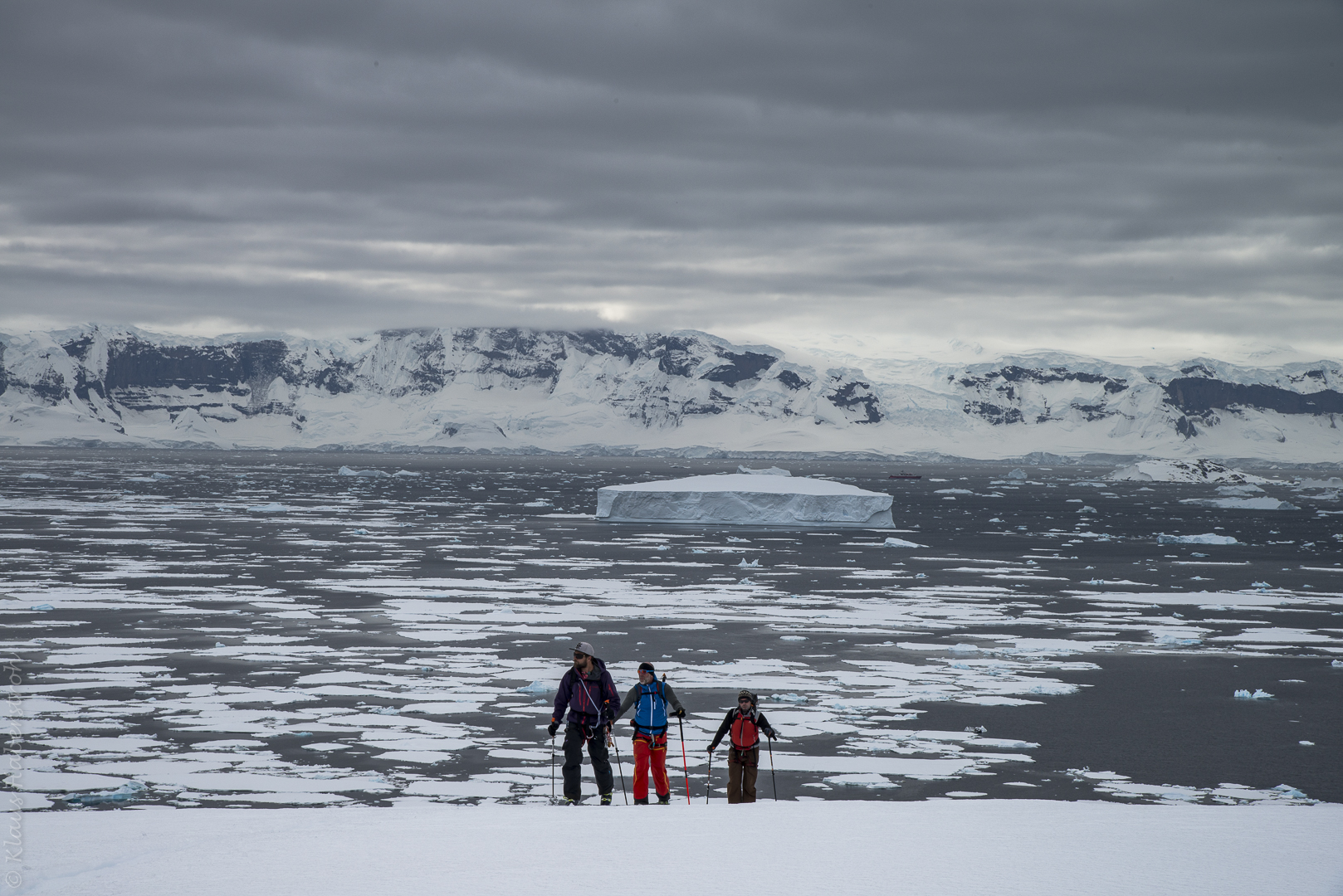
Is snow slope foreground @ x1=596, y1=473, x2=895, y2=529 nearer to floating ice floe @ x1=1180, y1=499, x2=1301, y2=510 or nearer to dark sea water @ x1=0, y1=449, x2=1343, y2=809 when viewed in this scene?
dark sea water @ x1=0, y1=449, x2=1343, y2=809

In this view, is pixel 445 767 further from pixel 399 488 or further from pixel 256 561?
pixel 399 488

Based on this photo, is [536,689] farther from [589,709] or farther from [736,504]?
[736,504]

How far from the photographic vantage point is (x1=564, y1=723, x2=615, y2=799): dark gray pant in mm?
10031

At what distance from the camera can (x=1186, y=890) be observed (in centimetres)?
684

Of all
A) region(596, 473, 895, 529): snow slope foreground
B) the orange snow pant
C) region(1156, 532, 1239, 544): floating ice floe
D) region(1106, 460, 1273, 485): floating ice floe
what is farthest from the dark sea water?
region(1106, 460, 1273, 485): floating ice floe

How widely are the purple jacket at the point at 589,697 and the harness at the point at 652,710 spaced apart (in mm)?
222

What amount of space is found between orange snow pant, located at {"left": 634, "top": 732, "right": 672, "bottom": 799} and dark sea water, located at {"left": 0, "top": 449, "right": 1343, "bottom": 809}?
0.89 m

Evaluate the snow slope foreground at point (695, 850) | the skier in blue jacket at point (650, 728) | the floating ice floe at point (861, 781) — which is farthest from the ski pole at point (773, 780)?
the snow slope foreground at point (695, 850)

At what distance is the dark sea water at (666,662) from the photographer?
1122 centimetres

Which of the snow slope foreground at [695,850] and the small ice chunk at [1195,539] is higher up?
the snow slope foreground at [695,850]

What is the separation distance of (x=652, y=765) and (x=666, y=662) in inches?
276

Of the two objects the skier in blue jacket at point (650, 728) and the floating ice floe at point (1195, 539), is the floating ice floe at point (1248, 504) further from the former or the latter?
the skier in blue jacket at point (650, 728)

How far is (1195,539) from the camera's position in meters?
47.0

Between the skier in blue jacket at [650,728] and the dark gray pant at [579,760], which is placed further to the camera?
the skier in blue jacket at [650,728]
